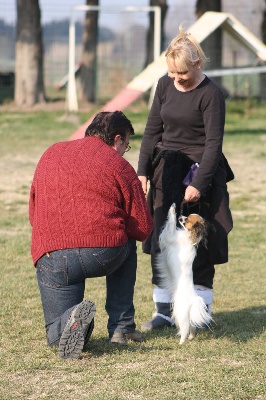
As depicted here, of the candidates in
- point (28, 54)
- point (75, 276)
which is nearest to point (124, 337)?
point (75, 276)

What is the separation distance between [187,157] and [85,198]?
0.92 m

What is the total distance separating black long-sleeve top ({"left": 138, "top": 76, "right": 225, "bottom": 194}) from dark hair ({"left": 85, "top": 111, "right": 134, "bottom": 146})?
1.76ft

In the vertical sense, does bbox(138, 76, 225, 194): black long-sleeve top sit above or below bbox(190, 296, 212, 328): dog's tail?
above

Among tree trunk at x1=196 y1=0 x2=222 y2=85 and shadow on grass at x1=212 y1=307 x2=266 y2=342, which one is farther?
tree trunk at x1=196 y1=0 x2=222 y2=85

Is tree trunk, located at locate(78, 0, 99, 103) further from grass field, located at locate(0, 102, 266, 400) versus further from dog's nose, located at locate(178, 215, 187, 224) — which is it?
dog's nose, located at locate(178, 215, 187, 224)

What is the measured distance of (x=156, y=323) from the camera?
538 cm

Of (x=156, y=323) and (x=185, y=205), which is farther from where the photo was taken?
(x=156, y=323)

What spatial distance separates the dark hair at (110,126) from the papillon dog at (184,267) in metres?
0.59

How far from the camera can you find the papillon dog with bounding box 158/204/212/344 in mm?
4926

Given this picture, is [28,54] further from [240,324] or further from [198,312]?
[198,312]

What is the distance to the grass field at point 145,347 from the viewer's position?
4.05 meters

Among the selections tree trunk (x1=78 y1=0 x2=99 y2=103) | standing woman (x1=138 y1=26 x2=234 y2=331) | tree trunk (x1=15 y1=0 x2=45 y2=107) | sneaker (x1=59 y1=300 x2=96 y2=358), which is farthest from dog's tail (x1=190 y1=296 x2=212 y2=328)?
tree trunk (x1=78 y1=0 x2=99 y2=103)

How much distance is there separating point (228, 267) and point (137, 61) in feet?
75.1

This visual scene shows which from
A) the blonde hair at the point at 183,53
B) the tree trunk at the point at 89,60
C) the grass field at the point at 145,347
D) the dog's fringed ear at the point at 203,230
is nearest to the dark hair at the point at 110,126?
the blonde hair at the point at 183,53
